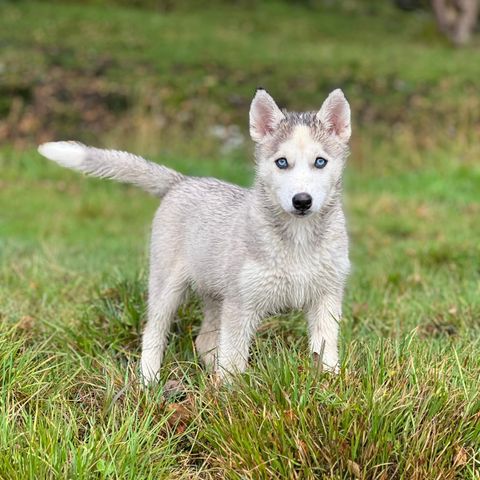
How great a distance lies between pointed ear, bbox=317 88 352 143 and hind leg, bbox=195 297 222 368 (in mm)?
1260

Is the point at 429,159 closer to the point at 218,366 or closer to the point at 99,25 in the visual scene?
the point at 218,366

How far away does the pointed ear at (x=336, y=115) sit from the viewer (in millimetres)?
4625

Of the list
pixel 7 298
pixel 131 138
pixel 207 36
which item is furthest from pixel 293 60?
pixel 7 298

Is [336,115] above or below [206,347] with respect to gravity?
above

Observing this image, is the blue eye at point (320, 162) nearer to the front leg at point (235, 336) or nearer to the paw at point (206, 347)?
the front leg at point (235, 336)

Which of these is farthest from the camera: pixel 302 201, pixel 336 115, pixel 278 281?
pixel 336 115

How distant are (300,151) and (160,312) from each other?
1.40m

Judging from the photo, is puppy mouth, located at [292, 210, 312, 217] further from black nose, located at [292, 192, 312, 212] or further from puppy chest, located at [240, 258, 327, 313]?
puppy chest, located at [240, 258, 327, 313]

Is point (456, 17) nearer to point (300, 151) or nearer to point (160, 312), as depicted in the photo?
point (160, 312)

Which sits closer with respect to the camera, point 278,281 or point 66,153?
point 278,281

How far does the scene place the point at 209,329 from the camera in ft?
17.5

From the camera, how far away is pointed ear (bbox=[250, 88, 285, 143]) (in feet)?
15.2

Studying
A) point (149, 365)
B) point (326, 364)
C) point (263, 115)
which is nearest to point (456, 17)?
point (263, 115)

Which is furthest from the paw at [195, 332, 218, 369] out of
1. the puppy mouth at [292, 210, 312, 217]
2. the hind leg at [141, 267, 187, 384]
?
the puppy mouth at [292, 210, 312, 217]
